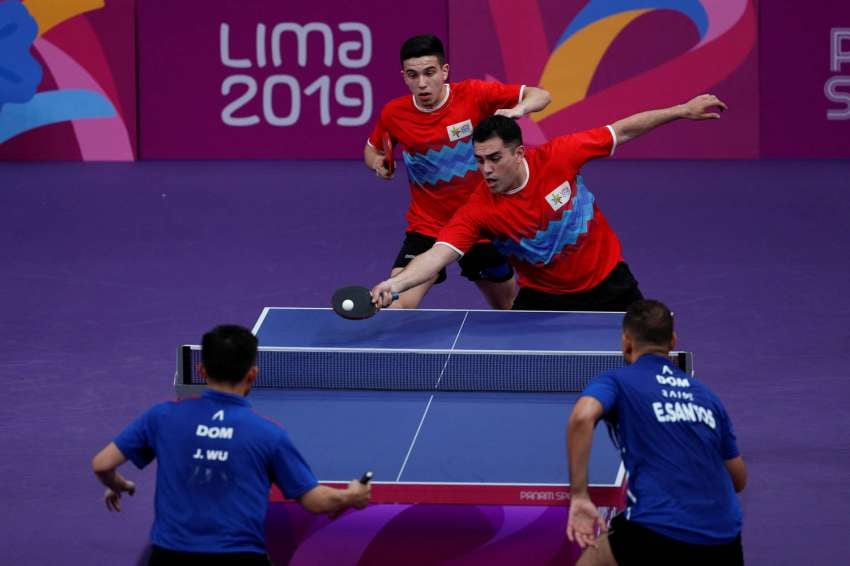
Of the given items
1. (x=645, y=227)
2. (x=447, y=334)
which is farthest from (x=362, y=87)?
(x=447, y=334)

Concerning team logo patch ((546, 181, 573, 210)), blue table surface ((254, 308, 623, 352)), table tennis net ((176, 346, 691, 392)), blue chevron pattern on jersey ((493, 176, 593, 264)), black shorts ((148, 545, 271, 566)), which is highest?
team logo patch ((546, 181, 573, 210))

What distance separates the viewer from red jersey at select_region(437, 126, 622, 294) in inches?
297

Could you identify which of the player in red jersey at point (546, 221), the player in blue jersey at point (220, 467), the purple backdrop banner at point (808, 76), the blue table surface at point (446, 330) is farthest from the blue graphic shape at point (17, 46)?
the player in blue jersey at point (220, 467)

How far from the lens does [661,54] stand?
1590cm

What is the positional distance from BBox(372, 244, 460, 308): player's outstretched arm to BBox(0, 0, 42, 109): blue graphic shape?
31.6ft

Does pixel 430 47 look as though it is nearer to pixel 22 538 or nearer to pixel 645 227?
pixel 22 538

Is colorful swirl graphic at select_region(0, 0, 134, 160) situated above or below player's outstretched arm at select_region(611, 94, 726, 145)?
above

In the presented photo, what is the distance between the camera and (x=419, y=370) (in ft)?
21.6

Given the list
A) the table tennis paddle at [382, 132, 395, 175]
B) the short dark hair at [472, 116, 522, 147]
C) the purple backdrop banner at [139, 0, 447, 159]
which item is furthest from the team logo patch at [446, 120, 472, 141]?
the purple backdrop banner at [139, 0, 447, 159]

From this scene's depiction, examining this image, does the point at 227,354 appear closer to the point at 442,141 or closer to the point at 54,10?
the point at 442,141

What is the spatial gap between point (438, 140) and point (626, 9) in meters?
7.78

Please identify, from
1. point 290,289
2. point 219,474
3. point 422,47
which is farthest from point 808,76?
point 219,474

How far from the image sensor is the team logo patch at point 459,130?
8656 millimetres

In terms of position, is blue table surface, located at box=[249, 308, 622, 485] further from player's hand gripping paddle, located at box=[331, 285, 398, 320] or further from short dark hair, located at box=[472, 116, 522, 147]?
short dark hair, located at box=[472, 116, 522, 147]
